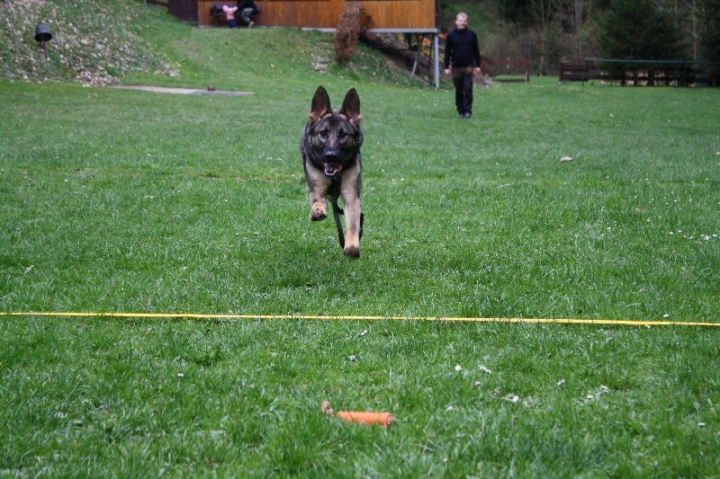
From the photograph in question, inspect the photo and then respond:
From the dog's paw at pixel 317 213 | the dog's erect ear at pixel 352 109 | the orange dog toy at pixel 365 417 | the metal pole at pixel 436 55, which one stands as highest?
the metal pole at pixel 436 55

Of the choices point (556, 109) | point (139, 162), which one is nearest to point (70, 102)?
point (139, 162)

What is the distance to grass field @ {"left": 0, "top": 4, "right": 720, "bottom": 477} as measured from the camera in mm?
3539

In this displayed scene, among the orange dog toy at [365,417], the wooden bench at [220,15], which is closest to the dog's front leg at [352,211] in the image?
the orange dog toy at [365,417]

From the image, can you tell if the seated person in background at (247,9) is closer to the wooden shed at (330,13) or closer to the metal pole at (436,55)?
the wooden shed at (330,13)

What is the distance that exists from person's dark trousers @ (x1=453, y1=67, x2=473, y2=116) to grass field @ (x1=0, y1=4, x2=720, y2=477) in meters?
7.27

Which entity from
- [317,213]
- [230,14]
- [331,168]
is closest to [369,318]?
[317,213]

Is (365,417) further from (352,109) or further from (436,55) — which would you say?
(436,55)

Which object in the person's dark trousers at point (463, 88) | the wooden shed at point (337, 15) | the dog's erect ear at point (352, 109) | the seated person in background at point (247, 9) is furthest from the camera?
→ the seated person in background at point (247, 9)

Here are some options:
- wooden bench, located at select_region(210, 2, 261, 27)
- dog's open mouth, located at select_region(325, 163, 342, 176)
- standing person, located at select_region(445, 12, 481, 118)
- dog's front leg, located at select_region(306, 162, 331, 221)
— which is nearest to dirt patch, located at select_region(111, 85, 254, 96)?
standing person, located at select_region(445, 12, 481, 118)

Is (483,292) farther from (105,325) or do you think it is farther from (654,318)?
(105,325)

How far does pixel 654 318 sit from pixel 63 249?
513cm

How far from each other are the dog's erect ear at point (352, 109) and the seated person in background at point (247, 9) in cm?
3545

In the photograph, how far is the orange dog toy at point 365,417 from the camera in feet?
12.3

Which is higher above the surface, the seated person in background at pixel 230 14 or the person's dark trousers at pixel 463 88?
the seated person in background at pixel 230 14
